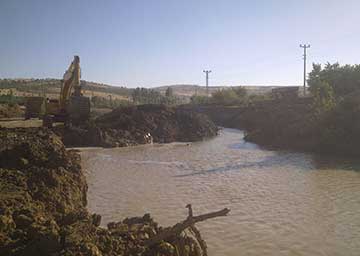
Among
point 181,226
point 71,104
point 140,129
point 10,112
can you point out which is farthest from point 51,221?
point 10,112

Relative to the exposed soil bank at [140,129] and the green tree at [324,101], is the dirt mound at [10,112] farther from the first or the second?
the green tree at [324,101]

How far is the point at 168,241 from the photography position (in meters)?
5.75

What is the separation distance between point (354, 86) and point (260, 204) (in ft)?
94.8

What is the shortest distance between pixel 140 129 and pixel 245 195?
17.1m

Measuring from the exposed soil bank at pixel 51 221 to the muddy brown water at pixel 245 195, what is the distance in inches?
88.3

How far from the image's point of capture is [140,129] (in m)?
29.2

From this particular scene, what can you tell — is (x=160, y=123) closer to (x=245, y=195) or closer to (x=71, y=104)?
(x=71, y=104)

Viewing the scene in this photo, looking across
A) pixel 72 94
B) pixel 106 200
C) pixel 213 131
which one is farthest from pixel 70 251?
pixel 213 131

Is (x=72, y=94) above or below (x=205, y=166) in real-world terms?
above

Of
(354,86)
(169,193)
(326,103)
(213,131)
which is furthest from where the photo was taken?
(354,86)

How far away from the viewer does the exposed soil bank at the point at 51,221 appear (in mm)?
4840

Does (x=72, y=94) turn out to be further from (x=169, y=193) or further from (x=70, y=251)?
(x=70, y=251)

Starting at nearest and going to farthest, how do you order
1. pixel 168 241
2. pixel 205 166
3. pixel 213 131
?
pixel 168 241 < pixel 205 166 < pixel 213 131

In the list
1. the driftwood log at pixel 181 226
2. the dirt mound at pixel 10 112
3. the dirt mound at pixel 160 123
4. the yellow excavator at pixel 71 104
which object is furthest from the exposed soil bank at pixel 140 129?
the driftwood log at pixel 181 226
